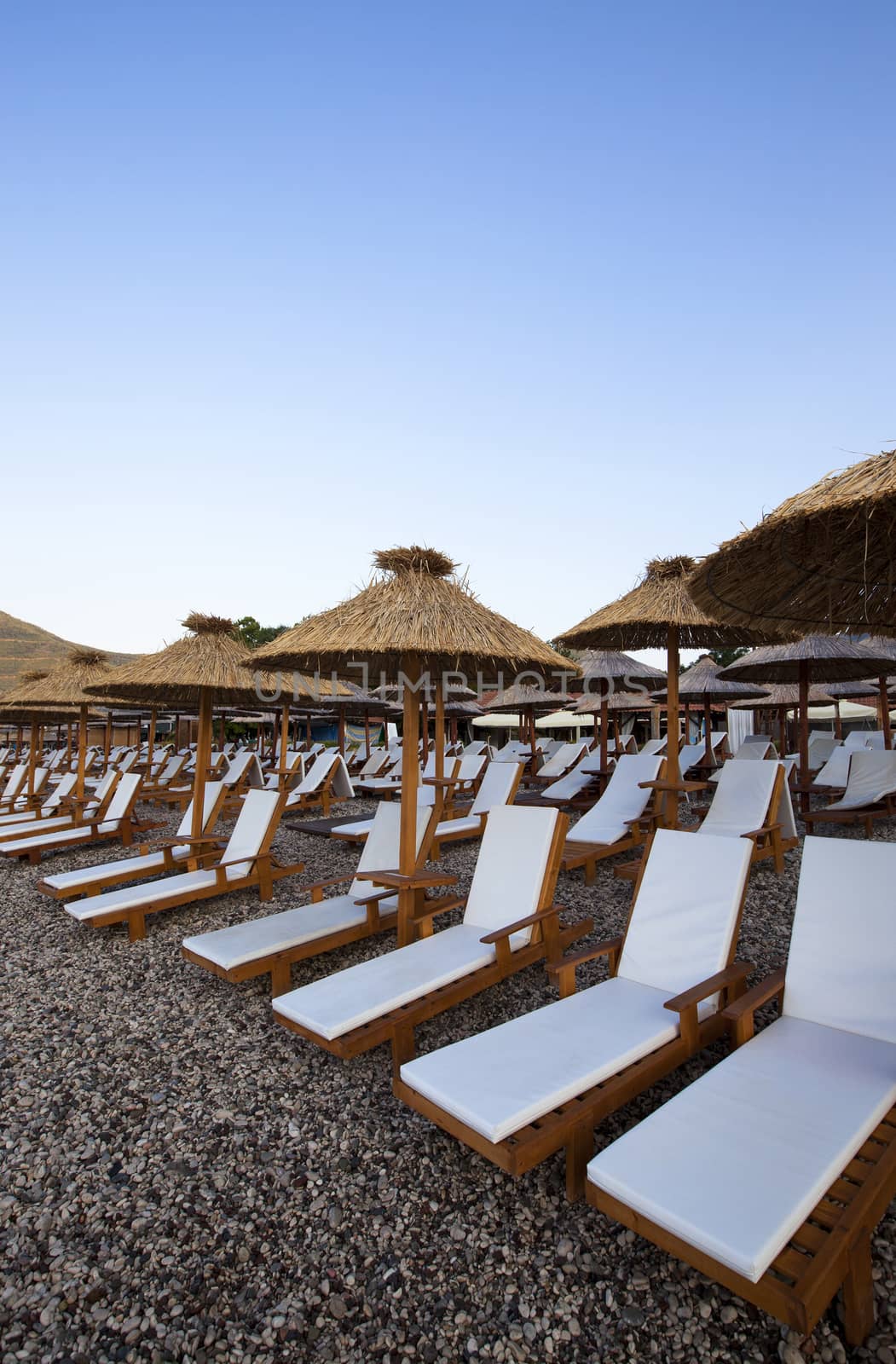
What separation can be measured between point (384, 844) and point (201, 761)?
7.65 feet

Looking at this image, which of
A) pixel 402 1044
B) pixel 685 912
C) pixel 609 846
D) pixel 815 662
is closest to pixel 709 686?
pixel 815 662

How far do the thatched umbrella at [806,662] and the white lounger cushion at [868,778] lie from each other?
45cm

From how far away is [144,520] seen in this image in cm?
1454

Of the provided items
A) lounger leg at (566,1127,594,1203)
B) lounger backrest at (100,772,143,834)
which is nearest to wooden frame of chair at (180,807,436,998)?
lounger leg at (566,1127,594,1203)

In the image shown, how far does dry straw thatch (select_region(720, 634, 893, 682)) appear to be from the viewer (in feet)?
24.7

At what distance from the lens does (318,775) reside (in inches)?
391

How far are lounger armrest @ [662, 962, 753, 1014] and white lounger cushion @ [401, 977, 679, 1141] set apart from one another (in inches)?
5.2

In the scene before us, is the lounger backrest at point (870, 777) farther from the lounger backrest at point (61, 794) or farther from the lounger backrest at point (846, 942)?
the lounger backrest at point (61, 794)

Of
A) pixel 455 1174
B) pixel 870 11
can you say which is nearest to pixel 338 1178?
pixel 455 1174

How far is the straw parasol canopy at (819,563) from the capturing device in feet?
7.22

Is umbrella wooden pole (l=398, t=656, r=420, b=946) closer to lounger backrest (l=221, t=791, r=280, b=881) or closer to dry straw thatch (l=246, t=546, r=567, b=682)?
dry straw thatch (l=246, t=546, r=567, b=682)

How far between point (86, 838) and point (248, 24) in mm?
10427

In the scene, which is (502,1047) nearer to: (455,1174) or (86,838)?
(455,1174)

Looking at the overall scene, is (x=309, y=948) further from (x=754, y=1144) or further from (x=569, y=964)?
(x=754, y=1144)
